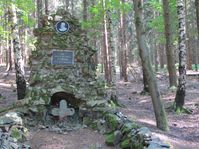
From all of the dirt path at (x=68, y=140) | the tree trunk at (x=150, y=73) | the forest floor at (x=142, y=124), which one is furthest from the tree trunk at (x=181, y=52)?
the dirt path at (x=68, y=140)

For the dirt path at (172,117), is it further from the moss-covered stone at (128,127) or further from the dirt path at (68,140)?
the dirt path at (68,140)

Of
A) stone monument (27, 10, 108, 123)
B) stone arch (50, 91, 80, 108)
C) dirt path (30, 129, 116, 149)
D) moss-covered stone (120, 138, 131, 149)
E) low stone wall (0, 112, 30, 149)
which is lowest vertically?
dirt path (30, 129, 116, 149)

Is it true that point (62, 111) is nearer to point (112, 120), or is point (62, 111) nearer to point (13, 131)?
point (112, 120)

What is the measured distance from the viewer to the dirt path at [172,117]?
392 inches

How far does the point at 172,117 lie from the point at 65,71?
470 cm

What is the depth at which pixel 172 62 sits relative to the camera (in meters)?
17.6

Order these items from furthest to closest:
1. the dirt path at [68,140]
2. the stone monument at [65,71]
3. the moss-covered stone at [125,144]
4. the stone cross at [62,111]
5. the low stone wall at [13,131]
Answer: the stone monument at [65,71]
the stone cross at [62,111]
the dirt path at [68,140]
the moss-covered stone at [125,144]
the low stone wall at [13,131]

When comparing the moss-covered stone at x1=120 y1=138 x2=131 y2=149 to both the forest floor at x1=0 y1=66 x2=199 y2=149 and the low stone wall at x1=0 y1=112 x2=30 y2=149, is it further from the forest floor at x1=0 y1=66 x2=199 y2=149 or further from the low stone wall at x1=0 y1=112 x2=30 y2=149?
the low stone wall at x1=0 y1=112 x2=30 y2=149

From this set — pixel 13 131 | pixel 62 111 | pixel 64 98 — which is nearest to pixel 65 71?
pixel 64 98

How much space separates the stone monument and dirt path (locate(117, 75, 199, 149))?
1.88m

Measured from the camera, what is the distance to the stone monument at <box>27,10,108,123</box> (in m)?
11.7

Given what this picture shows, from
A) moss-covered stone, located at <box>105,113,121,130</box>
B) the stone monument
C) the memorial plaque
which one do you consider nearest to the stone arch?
the stone monument

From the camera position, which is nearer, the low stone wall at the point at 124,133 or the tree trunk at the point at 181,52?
the low stone wall at the point at 124,133

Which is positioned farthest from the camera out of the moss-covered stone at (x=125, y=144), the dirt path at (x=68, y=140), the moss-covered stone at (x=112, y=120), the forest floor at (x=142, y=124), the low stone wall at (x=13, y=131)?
the moss-covered stone at (x=112, y=120)
